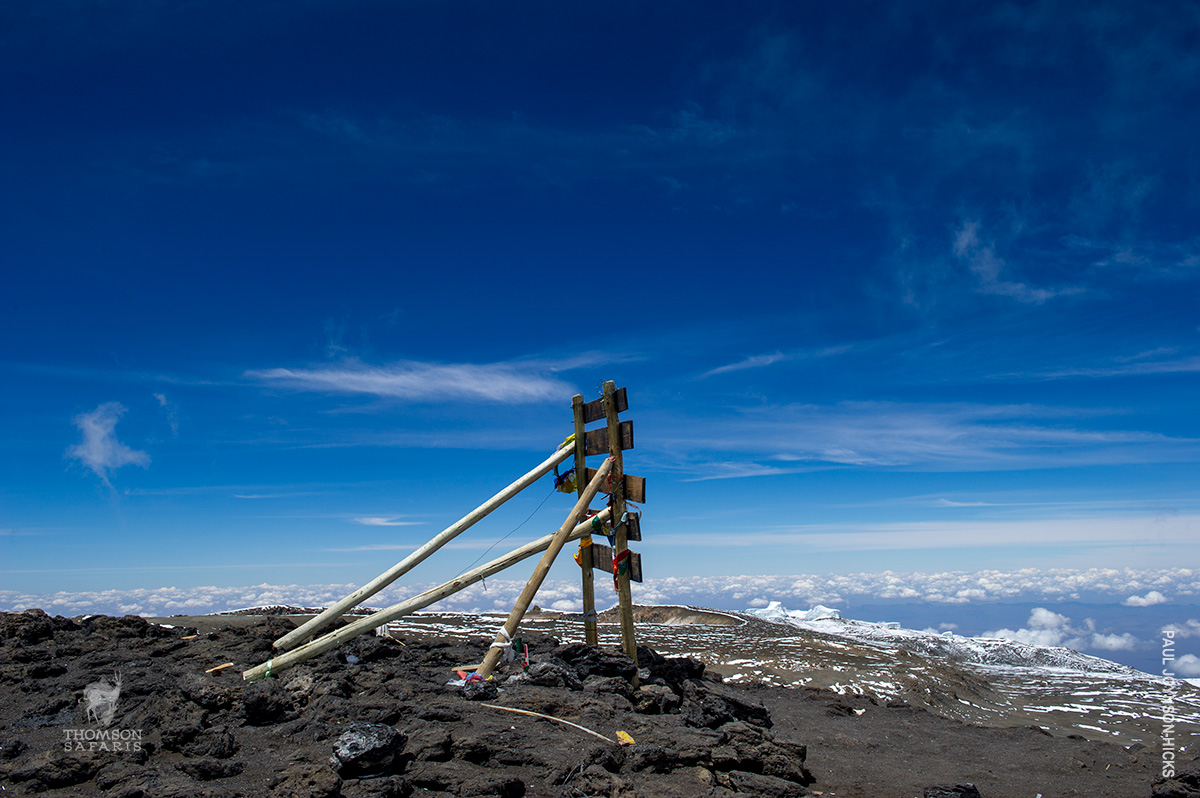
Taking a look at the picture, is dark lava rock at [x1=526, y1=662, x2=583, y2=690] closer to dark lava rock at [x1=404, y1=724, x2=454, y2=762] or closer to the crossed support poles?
the crossed support poles

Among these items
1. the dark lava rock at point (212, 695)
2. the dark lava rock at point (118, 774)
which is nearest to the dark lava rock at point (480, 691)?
the dark lava rock at point (212, 695)

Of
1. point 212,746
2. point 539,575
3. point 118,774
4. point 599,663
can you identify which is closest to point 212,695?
point 212,746

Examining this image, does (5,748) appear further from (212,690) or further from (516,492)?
(516,492)

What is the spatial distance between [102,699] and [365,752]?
4.33 m

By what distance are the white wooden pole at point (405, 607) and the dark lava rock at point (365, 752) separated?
→ 361 cm

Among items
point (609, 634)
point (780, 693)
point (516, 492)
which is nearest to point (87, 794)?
point (516, 492)

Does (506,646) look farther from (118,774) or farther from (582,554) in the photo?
(118,774)

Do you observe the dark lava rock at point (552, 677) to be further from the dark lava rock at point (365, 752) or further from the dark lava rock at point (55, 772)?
the dark lava rock at point (55, 772)

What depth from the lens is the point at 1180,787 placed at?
22.2ft

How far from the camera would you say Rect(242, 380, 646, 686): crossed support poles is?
9062mm

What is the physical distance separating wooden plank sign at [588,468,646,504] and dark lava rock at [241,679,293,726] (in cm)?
480

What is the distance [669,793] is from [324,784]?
8.77ft

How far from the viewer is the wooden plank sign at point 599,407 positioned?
1002 cm
